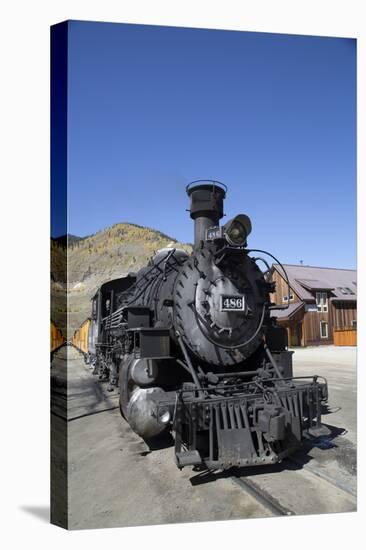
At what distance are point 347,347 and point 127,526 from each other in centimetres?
2245

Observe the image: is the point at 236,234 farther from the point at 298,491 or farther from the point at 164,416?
the point at 298,491

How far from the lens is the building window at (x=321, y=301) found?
25.2 meters

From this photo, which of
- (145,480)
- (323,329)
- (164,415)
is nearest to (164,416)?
(164,415)

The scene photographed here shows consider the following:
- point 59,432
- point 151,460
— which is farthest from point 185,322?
point 59,432

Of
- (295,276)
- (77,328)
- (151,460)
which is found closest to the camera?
(151,460)

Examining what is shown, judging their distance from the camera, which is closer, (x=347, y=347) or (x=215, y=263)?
(x=215, y=263)

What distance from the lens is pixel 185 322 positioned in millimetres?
5707

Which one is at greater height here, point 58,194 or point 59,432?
point 58,194

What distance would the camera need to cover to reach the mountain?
163 inches

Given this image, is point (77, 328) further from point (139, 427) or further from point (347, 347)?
point (139, 427)

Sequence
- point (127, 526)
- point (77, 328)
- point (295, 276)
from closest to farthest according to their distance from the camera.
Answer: point (127, 526) → point (77, 328) → point (295, 276)

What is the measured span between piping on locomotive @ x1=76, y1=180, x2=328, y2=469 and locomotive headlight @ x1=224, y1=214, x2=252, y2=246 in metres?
0.01

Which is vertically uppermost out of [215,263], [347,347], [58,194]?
[58,194]

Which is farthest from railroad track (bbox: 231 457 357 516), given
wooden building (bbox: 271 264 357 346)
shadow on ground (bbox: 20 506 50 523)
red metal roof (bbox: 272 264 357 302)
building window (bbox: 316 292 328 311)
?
building window (bbox: 316 292 328 311)
